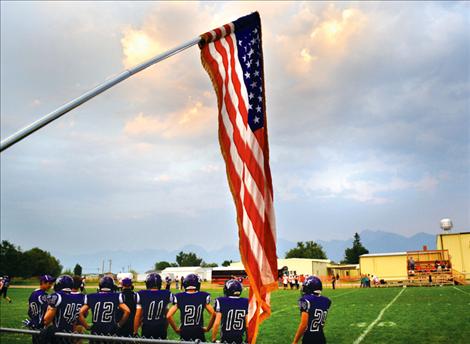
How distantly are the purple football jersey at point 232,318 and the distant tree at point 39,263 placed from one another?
263 ft

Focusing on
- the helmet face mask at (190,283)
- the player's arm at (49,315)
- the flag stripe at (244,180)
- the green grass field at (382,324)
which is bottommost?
the green grass field at (382,324)

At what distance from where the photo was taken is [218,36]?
611 centimetres

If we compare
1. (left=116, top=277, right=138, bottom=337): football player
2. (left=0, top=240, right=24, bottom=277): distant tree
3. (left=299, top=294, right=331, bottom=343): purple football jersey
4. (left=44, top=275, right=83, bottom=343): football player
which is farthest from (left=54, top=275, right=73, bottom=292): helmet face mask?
(left=0, top=240, right=24, bottom=277): distant tree

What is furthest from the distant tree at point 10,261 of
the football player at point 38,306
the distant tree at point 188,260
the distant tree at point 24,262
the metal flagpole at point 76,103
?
the distant tree at point 188,260

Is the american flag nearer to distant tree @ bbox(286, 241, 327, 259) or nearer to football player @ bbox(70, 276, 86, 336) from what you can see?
football player @ bbox(70, 276, 86, 336)

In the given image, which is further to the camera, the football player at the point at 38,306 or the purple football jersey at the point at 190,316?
the football player at the point at 38,306

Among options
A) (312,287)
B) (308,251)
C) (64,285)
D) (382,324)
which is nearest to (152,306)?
(64,285)

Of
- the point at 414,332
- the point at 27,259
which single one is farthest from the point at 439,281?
the point at 27,259

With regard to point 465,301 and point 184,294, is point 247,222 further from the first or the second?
point 465,301

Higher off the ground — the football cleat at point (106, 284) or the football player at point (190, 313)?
the football cleat at point (106, 284)

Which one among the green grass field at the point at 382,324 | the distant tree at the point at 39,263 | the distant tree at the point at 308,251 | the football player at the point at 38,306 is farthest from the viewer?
the distant tree at the point at 308,251

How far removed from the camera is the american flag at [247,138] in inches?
220

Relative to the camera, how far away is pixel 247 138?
6004mm

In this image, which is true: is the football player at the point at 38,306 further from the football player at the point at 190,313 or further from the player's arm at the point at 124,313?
the football player at the point at 190,313
